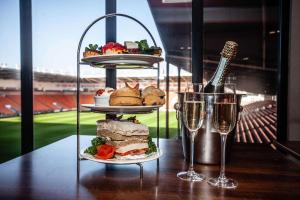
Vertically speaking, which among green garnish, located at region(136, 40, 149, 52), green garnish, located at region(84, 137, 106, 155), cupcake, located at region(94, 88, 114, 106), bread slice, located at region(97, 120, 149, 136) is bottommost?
green garnish, located at region(84, 137, 106, 155)

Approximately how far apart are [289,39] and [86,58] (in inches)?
96.9

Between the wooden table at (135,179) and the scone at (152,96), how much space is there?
0.23 meters

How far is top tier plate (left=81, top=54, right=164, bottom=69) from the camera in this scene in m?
0.83

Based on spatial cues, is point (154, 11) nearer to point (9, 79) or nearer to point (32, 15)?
point (32, 15)

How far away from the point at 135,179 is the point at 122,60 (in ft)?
1.33

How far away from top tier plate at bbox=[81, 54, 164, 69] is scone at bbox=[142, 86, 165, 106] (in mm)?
101

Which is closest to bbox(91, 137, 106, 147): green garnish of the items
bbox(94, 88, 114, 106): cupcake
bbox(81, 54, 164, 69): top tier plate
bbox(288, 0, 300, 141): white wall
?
bbox(94, 88, 114, 106): cupcake

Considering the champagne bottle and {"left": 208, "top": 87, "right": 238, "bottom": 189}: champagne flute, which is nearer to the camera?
{"left": 208, "top": 87, "right": 238, "bottom": 189}: champagne flute

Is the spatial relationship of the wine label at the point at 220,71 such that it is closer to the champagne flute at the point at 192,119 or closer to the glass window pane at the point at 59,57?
the champagne flute at the point at 192,119

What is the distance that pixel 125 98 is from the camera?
828 millimetres

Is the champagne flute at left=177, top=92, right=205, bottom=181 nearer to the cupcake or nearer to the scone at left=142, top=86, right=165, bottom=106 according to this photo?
the scone at left=142, top=86, right=165, bottom=106

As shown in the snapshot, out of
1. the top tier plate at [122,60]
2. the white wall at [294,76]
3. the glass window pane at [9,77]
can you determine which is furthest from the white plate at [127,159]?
the white wall at [294,76]

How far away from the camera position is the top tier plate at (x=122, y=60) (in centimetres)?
83

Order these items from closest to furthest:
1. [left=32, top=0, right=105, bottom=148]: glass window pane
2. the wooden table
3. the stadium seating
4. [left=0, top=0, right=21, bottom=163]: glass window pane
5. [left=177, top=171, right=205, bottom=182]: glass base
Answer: the wooden table → [left=177, top=171, right=205, bottom=182]: glass base → [left=32, top=0, right=105, bottom=148]: glass window pane → [left=0, top=0, right=21, bottom=163]: glass window pane → the stadium seating
